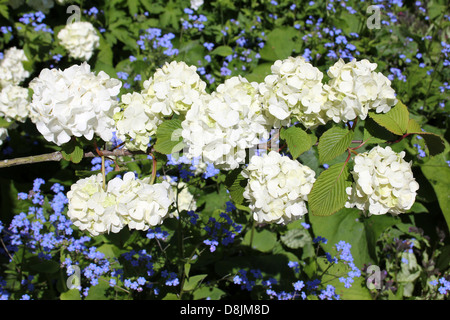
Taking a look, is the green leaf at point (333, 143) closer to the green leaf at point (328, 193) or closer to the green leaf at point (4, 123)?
the green leaf at point (328, 193)

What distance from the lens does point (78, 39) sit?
9.44 feet

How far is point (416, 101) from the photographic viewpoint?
10.0ft

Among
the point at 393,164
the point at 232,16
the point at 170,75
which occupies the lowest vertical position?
the point at 393,164

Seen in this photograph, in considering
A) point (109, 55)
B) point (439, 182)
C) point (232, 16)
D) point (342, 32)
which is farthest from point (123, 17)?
point (439, 182)

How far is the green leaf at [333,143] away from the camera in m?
1.26

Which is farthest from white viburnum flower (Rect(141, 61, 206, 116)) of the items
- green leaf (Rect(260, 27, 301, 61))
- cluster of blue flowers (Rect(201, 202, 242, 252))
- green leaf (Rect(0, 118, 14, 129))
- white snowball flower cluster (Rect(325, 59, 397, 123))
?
green leaf (Rect(260, 27, 301, 61))

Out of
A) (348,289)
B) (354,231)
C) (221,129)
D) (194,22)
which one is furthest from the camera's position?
(194,22)

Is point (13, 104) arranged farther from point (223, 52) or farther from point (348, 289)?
point (348, 289)

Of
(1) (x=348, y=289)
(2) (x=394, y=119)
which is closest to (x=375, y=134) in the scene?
(2) (x=394, y=119)

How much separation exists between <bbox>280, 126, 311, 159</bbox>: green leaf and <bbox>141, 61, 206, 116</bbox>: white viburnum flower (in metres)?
0.31

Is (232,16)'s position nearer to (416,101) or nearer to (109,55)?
(109,55)

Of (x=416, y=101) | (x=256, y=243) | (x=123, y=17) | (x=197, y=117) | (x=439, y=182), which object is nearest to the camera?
(x=197, y=117)

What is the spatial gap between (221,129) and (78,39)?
217cm

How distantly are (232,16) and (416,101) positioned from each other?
5.66 ft
